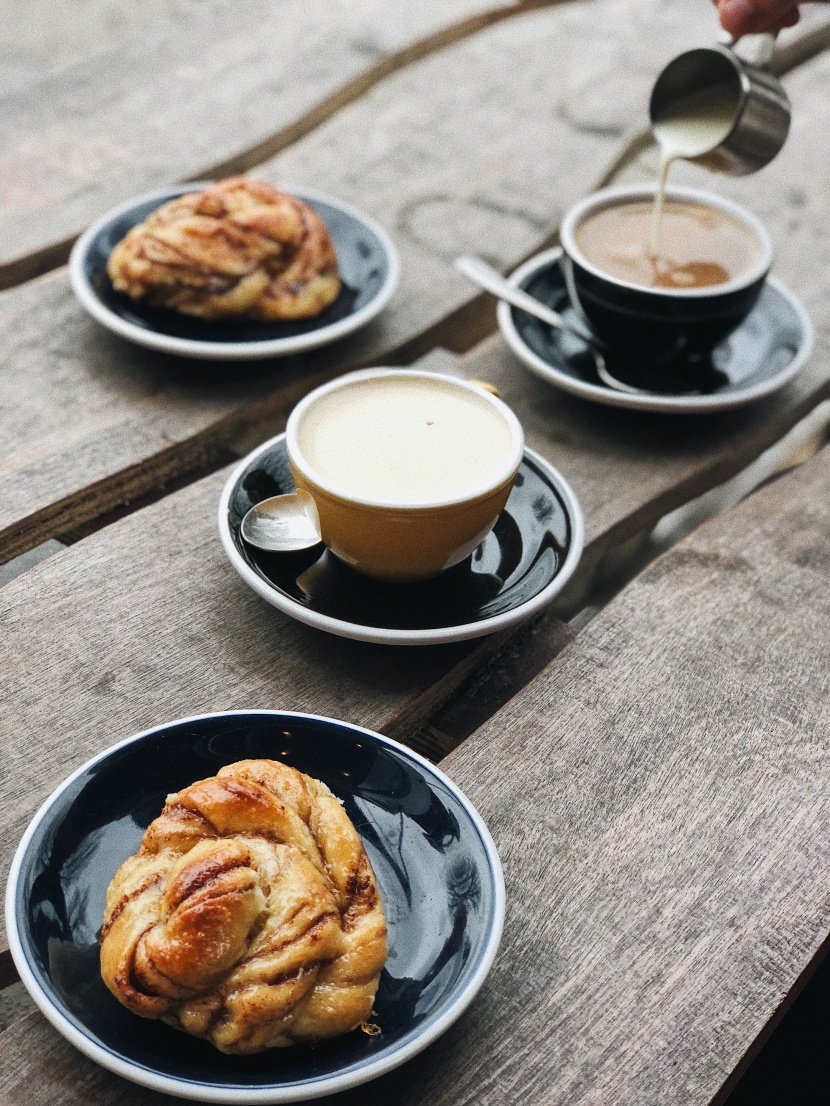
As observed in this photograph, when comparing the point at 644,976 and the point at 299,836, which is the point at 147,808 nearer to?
the point at 299,836

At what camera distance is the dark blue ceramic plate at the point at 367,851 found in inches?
Answer: 30.2

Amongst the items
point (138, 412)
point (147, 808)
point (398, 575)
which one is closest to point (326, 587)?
point (398, 575)

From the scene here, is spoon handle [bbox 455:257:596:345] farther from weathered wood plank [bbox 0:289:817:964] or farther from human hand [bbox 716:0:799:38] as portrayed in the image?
human hand [bbox 716:0:799:38]

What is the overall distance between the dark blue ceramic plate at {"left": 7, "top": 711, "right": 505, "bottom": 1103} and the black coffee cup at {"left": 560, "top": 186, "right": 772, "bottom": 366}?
0.78 m

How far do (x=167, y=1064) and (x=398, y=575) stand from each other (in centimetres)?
55

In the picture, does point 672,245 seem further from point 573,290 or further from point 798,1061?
point 798,1061

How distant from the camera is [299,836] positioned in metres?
0.86

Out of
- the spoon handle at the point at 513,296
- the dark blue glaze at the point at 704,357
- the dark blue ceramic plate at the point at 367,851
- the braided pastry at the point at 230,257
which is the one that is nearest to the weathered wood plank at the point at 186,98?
the braided pastry at the point at 230,257

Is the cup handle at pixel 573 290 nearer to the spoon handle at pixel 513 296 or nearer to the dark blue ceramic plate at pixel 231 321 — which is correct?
the spoon handle at pixel 513 296

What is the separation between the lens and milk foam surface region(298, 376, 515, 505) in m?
1.15

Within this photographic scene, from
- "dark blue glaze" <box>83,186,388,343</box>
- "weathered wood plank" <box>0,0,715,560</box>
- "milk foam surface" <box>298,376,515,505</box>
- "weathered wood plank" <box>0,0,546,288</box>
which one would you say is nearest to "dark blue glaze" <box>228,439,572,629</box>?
"milk foam surface" <box>298,376,515,505</box>

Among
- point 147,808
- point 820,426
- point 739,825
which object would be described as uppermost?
point 147,808

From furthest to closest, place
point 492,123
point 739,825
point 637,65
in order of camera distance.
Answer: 1. point 637,65
2. point 492,123
3. point 739,825

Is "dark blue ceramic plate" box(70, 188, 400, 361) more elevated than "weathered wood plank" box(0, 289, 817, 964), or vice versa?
"dark blue ceramic plate" box(70, 188, 400, 361)
